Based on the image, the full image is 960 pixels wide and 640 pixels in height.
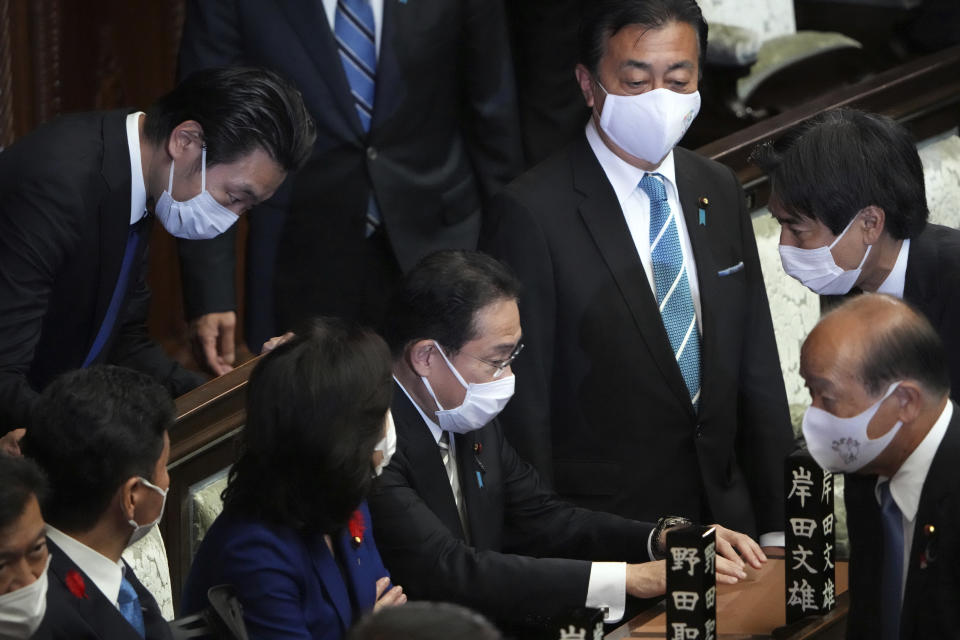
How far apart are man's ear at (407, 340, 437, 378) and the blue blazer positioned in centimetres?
47

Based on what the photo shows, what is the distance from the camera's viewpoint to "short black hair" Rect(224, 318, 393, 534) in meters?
2.78

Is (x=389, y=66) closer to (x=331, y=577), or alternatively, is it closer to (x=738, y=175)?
(x=738, y=175)

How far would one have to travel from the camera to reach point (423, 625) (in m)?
1.73

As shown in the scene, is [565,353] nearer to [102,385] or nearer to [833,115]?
[833,115]

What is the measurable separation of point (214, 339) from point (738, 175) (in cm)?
171

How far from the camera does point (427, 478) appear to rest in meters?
3.29

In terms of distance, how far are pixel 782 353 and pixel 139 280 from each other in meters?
1.94

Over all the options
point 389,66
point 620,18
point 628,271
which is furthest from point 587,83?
point 389,66

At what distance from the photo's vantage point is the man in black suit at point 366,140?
3.94 m

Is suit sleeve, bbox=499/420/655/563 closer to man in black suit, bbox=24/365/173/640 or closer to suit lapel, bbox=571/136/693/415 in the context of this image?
suit lapel, bbox=571/136/693/415

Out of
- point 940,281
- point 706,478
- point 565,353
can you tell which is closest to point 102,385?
point 565,353

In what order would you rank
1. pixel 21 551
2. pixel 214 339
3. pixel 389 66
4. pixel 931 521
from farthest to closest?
pixel 389 66, pixel 214 339, pixel 931 521, pixel 21 551

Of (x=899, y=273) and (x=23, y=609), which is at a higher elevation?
(x=23, y=609)

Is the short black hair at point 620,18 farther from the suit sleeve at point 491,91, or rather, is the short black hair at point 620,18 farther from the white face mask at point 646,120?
the suit sleeve at point 491,91
